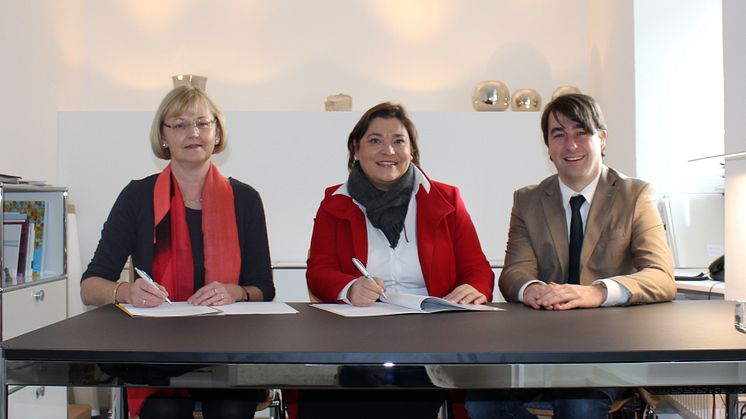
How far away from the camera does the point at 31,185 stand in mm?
3139

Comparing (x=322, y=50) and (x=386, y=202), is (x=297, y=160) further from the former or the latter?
(x=386, y=202)

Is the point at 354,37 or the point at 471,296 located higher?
the point at 354,37

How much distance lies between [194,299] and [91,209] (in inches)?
99.3

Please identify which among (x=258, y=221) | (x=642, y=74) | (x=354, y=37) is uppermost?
(x=354, y=37)

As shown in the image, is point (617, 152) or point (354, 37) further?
point (354, 37)

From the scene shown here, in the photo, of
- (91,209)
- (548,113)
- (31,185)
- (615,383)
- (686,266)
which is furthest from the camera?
(91,209)

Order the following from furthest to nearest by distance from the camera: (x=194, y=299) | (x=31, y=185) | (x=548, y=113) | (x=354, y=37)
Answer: (x=354, y=37) < (x=31, y=185) < (x=548, y=113) < (x=194, y=299)

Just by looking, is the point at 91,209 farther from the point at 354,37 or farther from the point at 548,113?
the point at 548,113

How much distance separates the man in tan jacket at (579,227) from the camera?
2080 mm

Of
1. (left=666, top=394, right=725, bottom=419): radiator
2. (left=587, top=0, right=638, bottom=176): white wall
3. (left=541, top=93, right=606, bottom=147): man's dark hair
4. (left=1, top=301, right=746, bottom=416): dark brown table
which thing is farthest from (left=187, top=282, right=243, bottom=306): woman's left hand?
(left=587, top=0, right=638, bottom=176): white wall

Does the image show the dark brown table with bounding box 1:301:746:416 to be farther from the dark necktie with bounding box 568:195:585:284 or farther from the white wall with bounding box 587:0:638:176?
the white wall with bounding box 587:0:638:176

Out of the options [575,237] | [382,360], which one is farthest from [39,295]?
[382,360]

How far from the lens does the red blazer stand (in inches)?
94.0

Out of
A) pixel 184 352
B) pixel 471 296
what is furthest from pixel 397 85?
pixel 184 352
